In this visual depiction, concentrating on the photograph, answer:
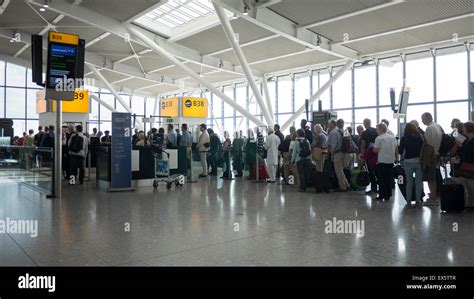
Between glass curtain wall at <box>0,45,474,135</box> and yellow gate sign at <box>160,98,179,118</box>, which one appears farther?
yellow gate sign at <box>160,98,179,118</box>

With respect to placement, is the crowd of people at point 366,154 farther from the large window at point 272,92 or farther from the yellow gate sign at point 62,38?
the large window at point 272,92

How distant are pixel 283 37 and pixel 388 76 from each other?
6.15 meters

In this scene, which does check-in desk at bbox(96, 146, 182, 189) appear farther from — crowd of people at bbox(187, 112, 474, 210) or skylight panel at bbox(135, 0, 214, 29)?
skylight panel at bbox(135, 0, 214, 29)

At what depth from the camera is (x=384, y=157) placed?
7871mm

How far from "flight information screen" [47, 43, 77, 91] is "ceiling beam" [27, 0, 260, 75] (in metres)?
7.51

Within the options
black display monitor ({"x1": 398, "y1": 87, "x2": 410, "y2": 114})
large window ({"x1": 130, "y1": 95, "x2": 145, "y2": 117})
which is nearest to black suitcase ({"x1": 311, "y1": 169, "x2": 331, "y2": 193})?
black display monitor ({"x1": 398, "y1": 87, "x2": 410, "y2": 114})

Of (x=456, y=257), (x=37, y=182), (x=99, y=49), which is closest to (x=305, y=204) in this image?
(x=456, y=257)

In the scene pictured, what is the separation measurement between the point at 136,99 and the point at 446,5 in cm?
2676

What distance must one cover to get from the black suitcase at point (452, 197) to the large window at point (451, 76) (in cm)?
1222

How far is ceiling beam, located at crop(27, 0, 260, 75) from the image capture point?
15.4 metres

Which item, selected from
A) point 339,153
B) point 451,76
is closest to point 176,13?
point 339,153

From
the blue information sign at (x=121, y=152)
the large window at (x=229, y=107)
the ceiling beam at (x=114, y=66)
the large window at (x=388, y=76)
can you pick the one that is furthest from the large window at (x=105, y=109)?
the blue information sign at (x=121, y=152)

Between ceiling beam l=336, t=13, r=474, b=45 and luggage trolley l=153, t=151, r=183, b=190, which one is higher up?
ceiling beam l=336, t=13, r=474, b=45
